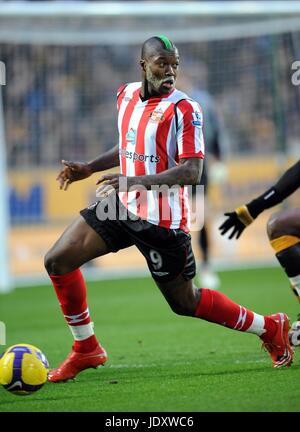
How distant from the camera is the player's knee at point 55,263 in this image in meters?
5.75

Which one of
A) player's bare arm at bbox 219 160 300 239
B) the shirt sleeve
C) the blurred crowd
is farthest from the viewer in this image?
the blurred crowd

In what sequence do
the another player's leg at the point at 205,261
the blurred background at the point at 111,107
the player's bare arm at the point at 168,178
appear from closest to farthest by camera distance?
the player's bare arm at the point at 168,178, the another player's leg at the point at 205,261, the blurred background at the point at 111,107

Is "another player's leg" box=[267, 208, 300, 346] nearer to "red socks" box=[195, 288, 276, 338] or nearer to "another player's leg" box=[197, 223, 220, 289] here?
"red socks" box=[195, 288, 276, 338]

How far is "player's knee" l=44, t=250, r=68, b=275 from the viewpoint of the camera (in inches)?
226

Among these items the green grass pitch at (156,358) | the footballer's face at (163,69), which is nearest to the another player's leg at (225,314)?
the green grass pitch at (156,358)

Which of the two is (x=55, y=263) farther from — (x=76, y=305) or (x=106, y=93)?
(x=106, y=93)

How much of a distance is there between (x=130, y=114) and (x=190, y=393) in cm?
185

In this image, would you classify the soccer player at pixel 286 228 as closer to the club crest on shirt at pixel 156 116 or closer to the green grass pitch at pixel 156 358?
the green grass pitch at pixel 156 358

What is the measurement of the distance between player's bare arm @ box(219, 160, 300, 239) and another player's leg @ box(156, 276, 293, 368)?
0.56m

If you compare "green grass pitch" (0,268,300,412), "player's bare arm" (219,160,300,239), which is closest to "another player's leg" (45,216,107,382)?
"green grass pitch" (0,268,300,412)

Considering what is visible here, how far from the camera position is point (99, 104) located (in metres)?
14.4

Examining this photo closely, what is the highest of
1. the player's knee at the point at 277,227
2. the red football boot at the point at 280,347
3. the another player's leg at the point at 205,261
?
the player's knee at the point at 277,227

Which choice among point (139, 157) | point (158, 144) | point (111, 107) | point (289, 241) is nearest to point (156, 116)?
point (158, 144)

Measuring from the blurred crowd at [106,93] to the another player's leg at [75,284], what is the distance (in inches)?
307
